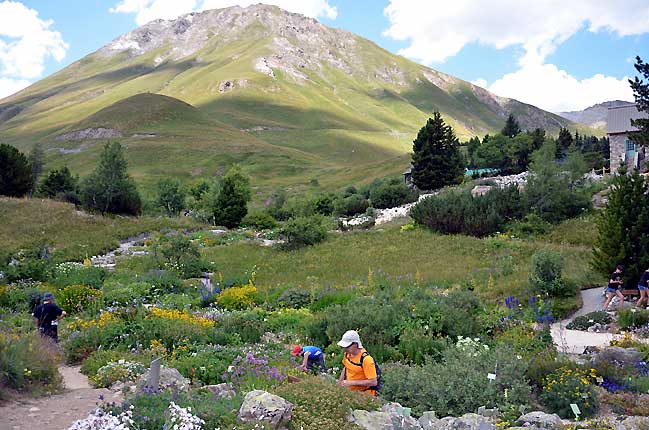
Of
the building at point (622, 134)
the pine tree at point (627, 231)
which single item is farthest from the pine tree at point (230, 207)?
the pine tree at point (627, 231)

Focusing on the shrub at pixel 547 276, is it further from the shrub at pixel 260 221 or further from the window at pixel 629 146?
the window at pixel 629 146

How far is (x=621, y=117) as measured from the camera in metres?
41.6

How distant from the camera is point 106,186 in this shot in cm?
4031

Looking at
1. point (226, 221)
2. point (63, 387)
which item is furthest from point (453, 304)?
point (226, 221)

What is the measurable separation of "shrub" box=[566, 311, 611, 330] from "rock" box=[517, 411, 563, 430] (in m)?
8.01

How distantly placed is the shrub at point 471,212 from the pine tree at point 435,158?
1726 centimetres

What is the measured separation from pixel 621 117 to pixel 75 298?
40521 millimetres

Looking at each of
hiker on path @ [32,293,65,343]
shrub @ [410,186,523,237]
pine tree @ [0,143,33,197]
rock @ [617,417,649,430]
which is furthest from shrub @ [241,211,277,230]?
rock @ [617,417,649,430]

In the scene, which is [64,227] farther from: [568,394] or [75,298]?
[568,394]

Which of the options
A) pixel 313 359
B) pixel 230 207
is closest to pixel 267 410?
pixel 313 359

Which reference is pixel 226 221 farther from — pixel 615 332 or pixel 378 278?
pixel 615 332

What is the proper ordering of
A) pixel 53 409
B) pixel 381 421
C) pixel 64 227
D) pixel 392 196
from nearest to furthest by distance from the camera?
pixel 381 421 → pixel 53 409 → pixel 64 227 → pixel 392 196

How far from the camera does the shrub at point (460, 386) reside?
729 centimetres

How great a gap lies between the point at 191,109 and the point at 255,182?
75.2 m
